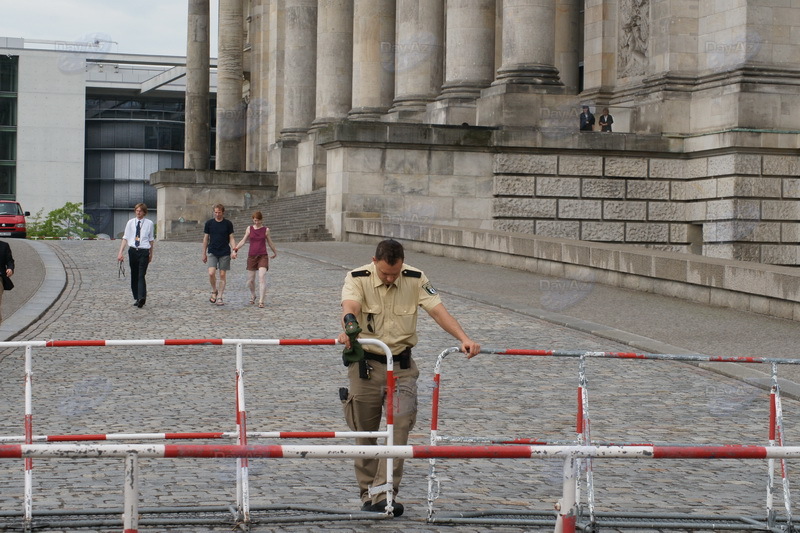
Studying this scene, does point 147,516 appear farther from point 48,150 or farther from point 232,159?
point 48,150

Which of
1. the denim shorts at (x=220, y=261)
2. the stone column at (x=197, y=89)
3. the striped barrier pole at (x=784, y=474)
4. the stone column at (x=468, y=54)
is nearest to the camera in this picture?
the striped barrier pole at (x=784, y=474)

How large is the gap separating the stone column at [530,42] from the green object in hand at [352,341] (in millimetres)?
25397

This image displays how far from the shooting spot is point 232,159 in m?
55.2

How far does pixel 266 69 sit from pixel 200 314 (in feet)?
132

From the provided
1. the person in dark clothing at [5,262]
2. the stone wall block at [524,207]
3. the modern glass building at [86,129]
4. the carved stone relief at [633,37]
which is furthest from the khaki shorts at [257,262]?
the modern glass building at [86,129]

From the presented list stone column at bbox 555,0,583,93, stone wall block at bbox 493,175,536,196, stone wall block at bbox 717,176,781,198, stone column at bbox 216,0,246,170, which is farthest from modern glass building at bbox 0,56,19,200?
stone wall block at bbox 717,176,781,198

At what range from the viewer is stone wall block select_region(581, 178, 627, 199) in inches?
1251

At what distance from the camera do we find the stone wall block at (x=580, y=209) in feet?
104

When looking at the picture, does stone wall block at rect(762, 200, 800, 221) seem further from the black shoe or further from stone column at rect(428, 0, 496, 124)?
the black shoe

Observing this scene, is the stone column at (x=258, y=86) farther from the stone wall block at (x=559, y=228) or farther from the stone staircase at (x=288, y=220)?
the stone wall block at (x=559, y=228)

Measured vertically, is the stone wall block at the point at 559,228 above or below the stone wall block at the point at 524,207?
below

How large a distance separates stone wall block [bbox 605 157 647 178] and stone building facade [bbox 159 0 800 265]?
3cm

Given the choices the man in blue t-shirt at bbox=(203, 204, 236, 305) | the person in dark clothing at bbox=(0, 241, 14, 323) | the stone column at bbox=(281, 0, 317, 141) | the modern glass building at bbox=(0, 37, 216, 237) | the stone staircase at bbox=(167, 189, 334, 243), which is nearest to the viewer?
the person in dark clothing at bbox=(0, 241, 14, 323)

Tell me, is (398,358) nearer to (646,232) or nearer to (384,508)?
(384,508)
